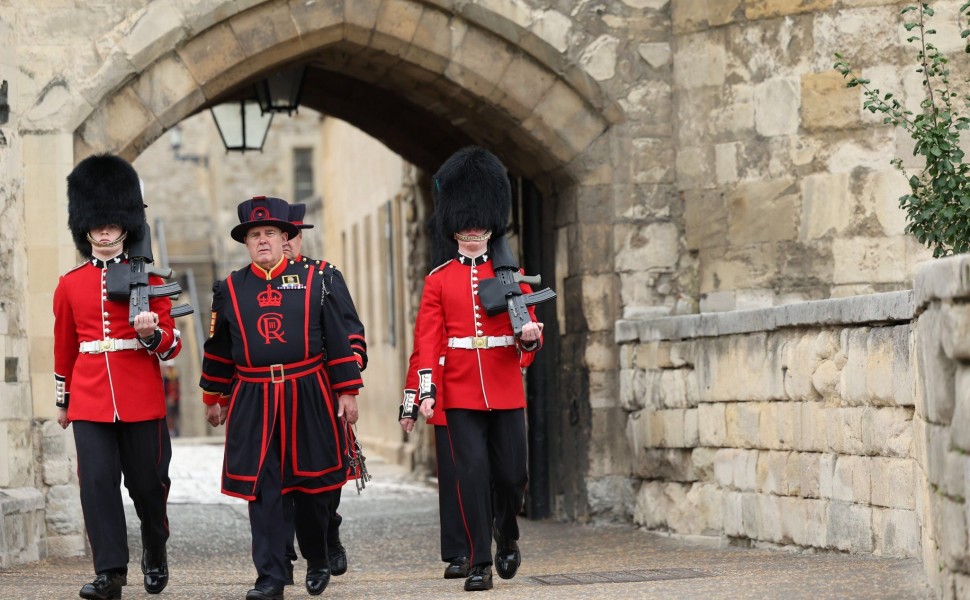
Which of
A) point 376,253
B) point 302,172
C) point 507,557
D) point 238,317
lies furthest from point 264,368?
point 302,172

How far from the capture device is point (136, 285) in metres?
6.58

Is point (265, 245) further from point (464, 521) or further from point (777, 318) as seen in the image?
point (777, 318)

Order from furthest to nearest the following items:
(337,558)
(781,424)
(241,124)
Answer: (241,124) → (781,424) → (337,558)

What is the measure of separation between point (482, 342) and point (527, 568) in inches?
56.2

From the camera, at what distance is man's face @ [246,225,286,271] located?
6586mm

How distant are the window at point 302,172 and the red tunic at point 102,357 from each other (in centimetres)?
2625

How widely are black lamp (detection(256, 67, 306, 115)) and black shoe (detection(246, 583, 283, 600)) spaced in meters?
5.35

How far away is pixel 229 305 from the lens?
6.56 m

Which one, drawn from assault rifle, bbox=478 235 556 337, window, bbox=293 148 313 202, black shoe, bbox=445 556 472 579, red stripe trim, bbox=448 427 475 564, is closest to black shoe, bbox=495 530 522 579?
red stripe trim, bbox=448 427 475 564

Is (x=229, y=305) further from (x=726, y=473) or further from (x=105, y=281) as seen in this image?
(x=726, y=473)

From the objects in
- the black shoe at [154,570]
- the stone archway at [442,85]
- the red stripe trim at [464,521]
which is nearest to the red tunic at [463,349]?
the red stripe trim at [464,521]

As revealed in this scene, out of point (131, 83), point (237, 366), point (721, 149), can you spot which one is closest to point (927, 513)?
point (237, 366)

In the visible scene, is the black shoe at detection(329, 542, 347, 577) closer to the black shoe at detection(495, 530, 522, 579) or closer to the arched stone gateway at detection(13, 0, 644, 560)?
the black shoe at detection(495, 530, 522, 579)

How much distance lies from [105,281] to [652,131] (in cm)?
420
